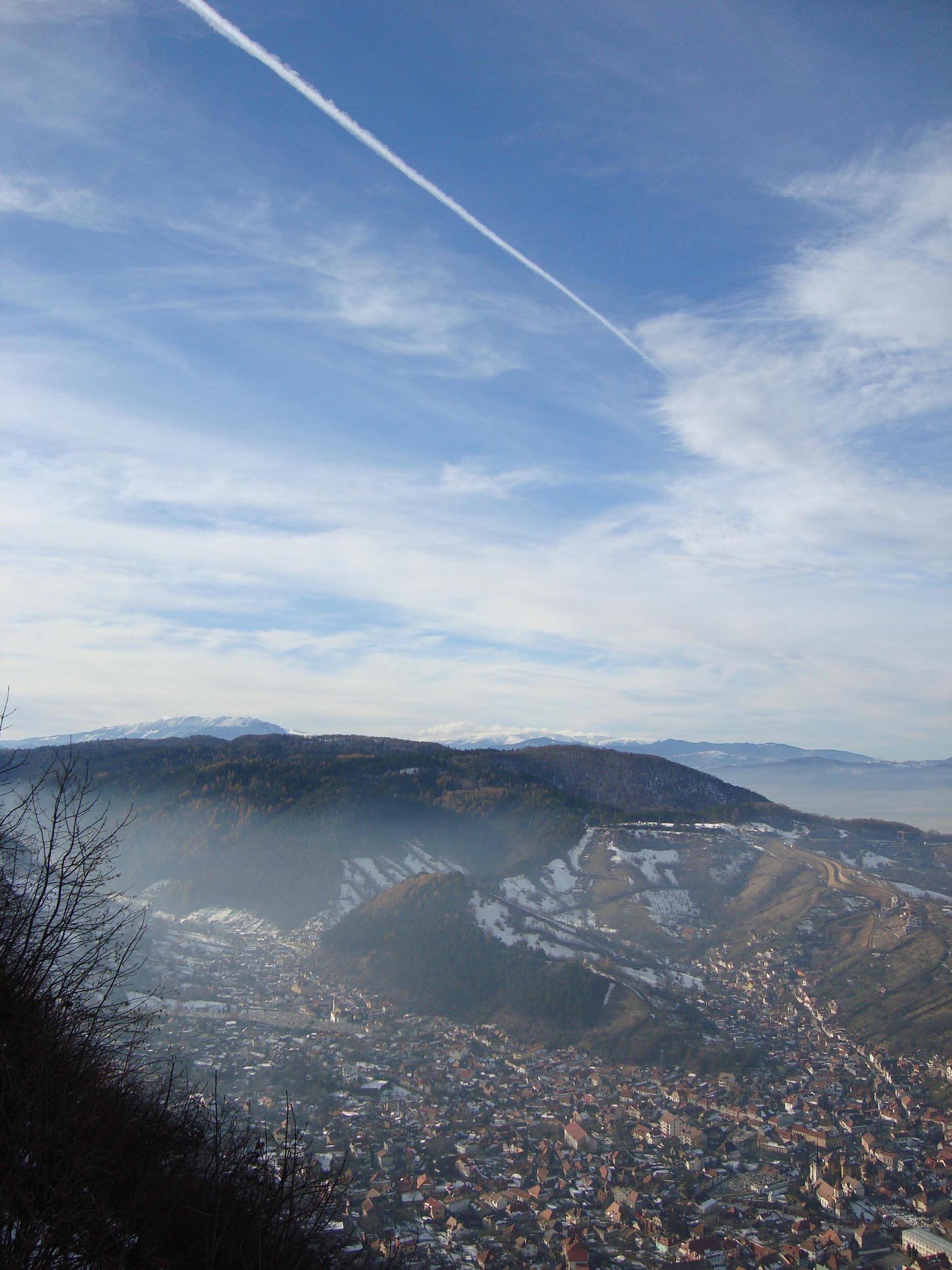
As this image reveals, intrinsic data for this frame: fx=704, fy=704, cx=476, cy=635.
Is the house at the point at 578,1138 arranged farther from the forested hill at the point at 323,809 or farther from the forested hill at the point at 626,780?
the forested hill at the point at 626,780

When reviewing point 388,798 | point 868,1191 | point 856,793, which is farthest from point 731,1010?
point 856,793

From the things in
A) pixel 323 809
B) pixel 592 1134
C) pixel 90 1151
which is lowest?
pixel 592 1134

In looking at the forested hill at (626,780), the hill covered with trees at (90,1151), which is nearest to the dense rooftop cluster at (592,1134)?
the hill covered with trees at (90,1151)

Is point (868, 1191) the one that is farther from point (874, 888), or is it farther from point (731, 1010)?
point (874, 888)

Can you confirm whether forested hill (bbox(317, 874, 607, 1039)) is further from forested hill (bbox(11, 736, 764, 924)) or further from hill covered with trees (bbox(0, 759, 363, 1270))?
hill covered with trees (bbox(0, 759, 363, 1270))

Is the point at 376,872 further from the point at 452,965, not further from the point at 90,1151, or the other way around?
the point at 90,1151

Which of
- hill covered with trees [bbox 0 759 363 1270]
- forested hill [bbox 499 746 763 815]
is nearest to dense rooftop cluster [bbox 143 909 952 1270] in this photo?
hill covered with trees [bbox 0 759 363 1270]

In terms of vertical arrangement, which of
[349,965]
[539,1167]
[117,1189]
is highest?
[117,1189]

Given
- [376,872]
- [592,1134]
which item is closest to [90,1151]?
[592,1134]
